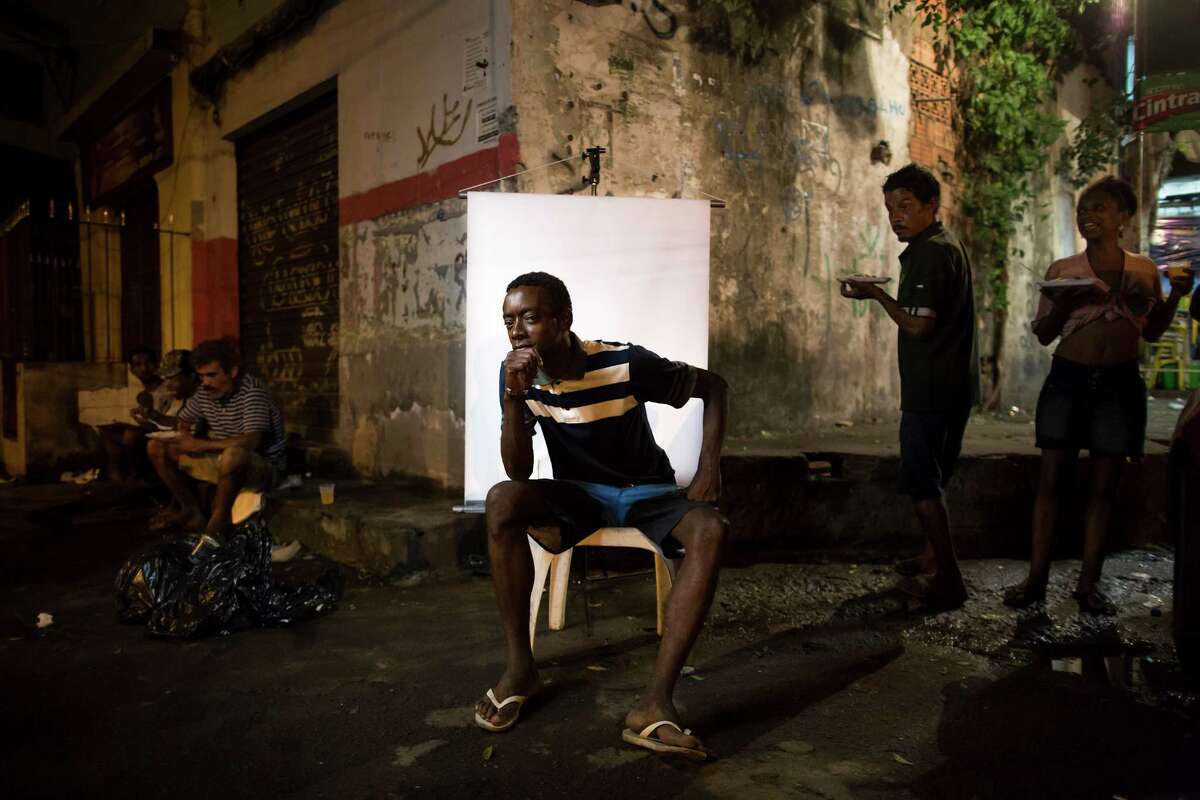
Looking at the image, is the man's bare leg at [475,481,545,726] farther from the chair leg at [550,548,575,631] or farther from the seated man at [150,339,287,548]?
the seated man at [150,339,287,548]

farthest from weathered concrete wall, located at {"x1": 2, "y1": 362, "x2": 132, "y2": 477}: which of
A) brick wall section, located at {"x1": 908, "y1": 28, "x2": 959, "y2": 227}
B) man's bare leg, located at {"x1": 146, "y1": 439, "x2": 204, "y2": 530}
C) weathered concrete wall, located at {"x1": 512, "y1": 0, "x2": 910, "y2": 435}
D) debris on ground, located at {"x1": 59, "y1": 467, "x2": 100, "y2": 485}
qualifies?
brick wall section, located at {"x1": 908, "y1": 28, "x2": 959, "y2": 227}

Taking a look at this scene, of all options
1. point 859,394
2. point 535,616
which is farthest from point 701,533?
point 859,394

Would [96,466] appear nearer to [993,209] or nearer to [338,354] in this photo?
[338,354]

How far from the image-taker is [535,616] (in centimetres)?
306

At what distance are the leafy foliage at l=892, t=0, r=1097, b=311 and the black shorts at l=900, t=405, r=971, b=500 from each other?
4.84 metres

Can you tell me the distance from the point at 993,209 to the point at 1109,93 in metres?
3.72

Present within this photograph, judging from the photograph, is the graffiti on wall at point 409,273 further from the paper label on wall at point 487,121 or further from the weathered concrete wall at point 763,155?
the weathered concrete wall at point 763,155

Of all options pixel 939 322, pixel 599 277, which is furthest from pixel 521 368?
pixel 939 322

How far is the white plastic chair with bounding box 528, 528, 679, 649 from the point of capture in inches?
111

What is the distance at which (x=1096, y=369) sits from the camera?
3.49m

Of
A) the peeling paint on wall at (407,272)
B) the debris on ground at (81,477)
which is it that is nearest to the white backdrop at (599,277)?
the peeling paint on wall at (407,272)

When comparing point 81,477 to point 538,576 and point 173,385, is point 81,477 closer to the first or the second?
point 173,385

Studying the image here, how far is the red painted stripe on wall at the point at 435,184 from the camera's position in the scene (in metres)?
4.74

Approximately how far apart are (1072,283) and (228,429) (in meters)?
4.75
